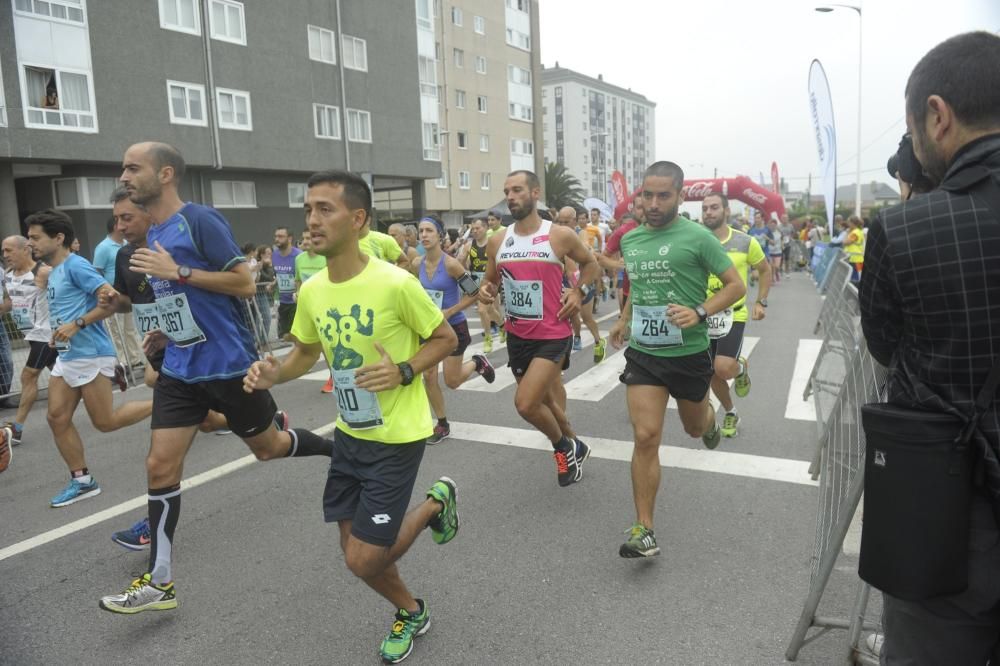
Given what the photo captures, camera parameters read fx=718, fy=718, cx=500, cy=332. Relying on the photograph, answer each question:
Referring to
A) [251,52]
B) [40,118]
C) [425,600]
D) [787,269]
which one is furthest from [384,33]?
[425,600]

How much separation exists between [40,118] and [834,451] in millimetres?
23387

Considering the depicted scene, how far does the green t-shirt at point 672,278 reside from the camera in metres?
4.22

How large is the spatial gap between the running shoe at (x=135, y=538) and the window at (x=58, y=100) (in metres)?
20.5

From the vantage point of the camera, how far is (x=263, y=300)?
12.4 m

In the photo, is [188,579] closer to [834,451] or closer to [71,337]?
[71,337]

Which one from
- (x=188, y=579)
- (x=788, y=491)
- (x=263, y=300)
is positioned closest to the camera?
(x=188, y=579)

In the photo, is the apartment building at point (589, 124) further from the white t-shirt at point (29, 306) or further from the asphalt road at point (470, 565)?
the asphalt road at point (470, 565)

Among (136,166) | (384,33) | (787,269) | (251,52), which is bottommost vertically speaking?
(787,269)

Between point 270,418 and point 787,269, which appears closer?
point 270,418

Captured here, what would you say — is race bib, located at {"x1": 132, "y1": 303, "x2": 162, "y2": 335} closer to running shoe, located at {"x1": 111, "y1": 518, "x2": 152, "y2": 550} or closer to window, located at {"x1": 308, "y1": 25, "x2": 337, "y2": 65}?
running shoe, located at {"x1": 111, "y1": 518, "x2": 152, "y2": 550}

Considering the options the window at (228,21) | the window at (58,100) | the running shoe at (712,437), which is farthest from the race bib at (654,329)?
the window at (228,21)

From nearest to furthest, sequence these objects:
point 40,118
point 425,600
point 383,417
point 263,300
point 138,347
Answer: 1. point 383,417
2. point 425,600
3. point 138,347
4. point 263,300
5. point 40,118

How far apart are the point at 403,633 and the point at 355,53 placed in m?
31.7

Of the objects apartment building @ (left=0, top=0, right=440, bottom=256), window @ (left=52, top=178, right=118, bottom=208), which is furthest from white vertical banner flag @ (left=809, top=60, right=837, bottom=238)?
window @ (left=52, top=178, right=118, bottom=208)
